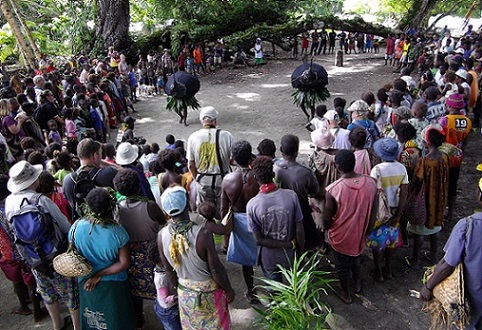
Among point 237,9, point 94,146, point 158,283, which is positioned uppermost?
point 237,9

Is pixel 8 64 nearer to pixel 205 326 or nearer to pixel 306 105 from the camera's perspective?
pixel 306 105

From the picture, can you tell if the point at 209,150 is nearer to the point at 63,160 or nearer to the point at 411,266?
the point at 63,160

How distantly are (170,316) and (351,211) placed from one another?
6.55 ft

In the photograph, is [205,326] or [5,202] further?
[5,202]

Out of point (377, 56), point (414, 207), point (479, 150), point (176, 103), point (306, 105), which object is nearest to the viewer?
point (414, 207)

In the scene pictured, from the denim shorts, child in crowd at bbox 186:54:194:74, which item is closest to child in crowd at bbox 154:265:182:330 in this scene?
the denim shorts

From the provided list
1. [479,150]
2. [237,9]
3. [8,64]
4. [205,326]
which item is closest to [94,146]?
[205,326]

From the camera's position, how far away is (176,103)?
1055 centimetres

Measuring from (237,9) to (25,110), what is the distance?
1442 cm

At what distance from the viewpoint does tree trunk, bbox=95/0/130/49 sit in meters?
17.9

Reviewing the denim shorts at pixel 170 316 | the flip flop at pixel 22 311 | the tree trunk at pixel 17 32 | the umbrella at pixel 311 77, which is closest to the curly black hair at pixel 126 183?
the denim shorts at pixel 170 316

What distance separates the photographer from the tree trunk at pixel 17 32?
41.3 feet

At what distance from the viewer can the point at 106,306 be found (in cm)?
358

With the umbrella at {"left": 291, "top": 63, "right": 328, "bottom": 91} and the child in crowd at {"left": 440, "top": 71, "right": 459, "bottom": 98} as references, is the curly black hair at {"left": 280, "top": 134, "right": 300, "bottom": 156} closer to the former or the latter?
the child in crowd at {"left": 440, "top": 71, "right": 459, "bottom": 98}
